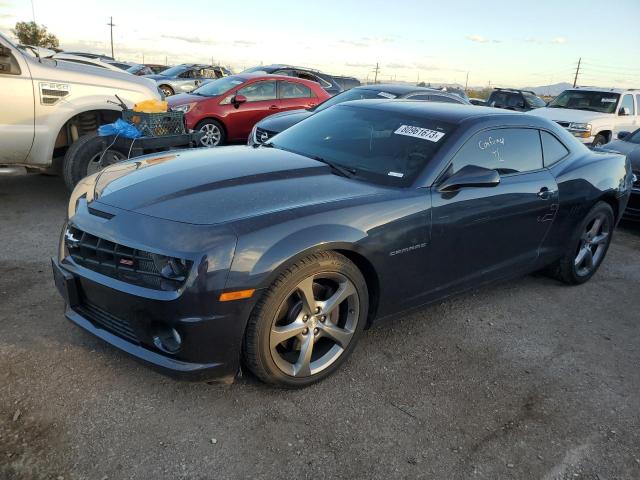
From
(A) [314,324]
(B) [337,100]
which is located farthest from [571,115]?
(A) [314,324]

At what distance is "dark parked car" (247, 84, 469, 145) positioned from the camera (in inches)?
279

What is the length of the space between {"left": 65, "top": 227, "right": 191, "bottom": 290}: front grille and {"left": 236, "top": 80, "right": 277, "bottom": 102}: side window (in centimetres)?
781

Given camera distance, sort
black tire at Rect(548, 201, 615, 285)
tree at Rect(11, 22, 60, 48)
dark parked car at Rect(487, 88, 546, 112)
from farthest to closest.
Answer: tree at Rect(11, 22, 60, 48), dark parked car at Rect(487, 88, 546, 112), black tire at Rect(548, 201, 615, 285)

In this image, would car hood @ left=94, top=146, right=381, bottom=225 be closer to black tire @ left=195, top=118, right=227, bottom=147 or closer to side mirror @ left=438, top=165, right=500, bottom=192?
side mirror @ left=438, top=165, right=500, bottom=192

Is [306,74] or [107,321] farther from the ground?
[306,74]

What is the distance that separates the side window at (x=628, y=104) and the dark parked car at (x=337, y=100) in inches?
178

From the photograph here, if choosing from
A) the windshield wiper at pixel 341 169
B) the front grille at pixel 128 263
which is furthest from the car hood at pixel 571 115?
the front grille at pixel 128 263

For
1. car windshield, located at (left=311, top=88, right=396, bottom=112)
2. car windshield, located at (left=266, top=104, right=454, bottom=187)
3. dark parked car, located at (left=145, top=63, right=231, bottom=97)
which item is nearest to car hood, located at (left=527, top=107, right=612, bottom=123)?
car windshield, located at (left=311, top=88, right=396, bottom=112)

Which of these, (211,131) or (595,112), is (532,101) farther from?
(211,131)

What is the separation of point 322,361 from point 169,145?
3.48m

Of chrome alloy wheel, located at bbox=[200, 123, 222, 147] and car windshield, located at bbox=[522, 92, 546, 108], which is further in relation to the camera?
car windshield, located at bbox=[522, 92, 546, 108]

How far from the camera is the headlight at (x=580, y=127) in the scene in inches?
422

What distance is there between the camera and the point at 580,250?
4641 mm

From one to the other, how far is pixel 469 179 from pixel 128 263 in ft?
6.59
